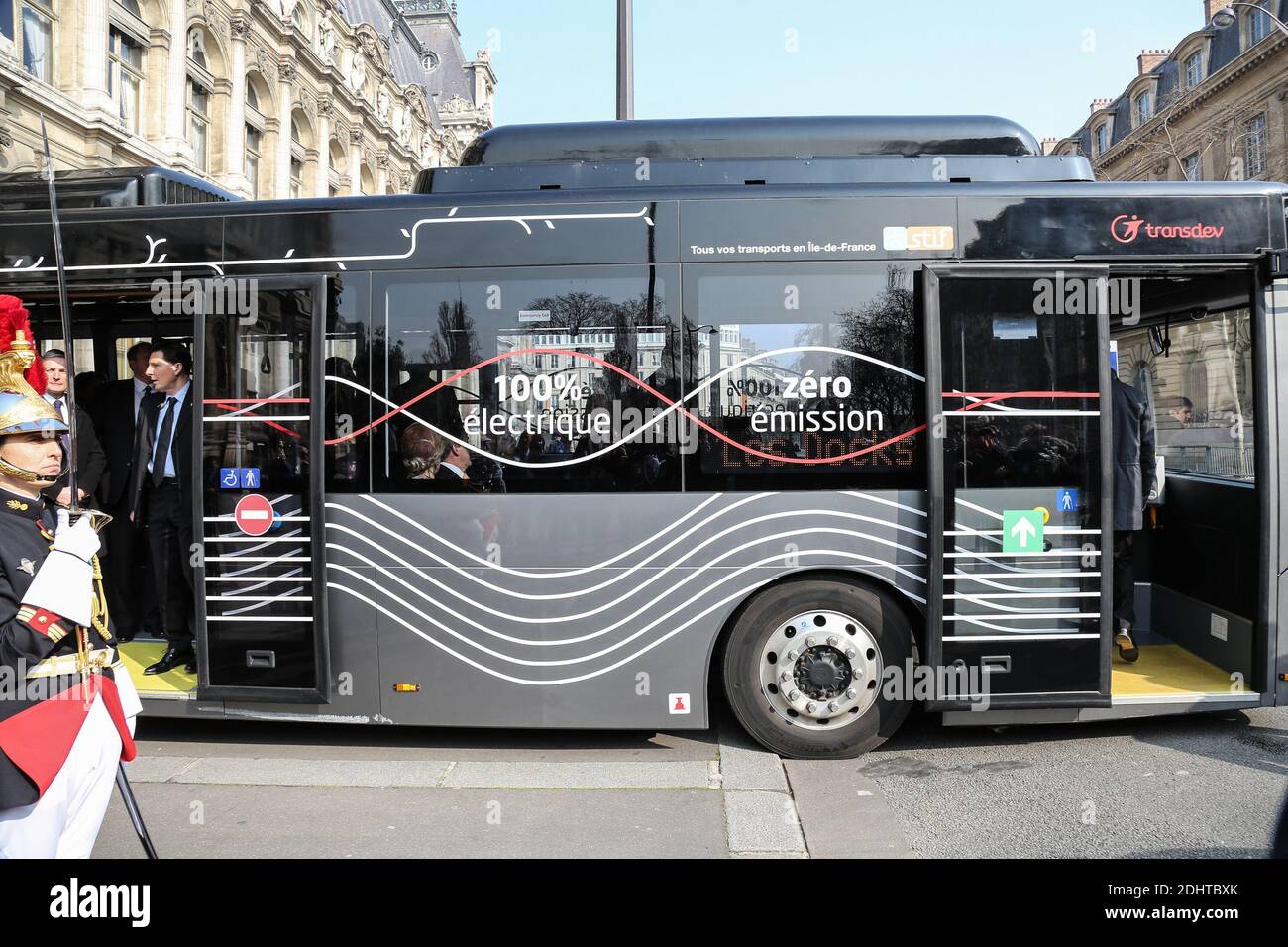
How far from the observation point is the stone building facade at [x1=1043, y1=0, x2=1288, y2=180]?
32844 mm

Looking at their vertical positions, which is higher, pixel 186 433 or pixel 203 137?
pixel 203 137

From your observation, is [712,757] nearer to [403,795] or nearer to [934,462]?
[403,795]

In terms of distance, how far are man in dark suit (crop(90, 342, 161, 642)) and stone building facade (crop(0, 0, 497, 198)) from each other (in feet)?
40.8

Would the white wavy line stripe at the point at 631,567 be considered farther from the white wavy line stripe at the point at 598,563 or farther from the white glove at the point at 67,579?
the white glove at the point at 67,579

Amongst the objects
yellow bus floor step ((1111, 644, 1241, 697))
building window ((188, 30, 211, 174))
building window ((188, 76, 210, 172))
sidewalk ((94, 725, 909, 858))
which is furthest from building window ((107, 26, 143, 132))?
yellow bus floor step ((1111, 644, 1241, 697))

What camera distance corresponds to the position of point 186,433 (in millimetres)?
6176

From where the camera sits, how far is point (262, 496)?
531 cm

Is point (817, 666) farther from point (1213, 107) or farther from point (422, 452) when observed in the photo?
point (1213, 107)

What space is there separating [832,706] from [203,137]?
3268 centimetres

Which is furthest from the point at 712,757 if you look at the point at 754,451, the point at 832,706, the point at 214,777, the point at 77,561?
the point at 77,561

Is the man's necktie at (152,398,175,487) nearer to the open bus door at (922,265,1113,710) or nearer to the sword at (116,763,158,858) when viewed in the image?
the sword at (116,763,158,858)

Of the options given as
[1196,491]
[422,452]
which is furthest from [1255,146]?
[422,452]
